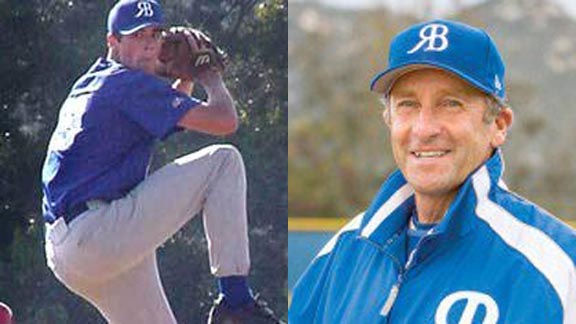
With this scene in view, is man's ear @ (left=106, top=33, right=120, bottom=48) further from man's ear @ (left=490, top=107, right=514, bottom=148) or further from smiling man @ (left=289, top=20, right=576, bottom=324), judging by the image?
man's ear @ (left=490, top=107, right=514, bottom=148)

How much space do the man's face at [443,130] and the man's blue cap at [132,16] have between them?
4.57 feet

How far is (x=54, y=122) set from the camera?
12.4 ft

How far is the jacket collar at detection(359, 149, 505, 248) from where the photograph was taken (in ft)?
8.10

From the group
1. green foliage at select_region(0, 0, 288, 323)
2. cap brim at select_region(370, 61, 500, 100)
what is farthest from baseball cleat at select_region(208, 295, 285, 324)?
cap brim at select_region(370, 61, 500, 100)

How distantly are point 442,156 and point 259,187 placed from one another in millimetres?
1504

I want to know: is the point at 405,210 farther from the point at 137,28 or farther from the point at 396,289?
the point at 137,28

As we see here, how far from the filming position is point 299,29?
34.4 ft

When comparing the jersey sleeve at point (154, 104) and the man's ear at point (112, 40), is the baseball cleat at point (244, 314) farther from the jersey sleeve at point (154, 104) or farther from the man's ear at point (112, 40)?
the man's ear at point (112, 40)

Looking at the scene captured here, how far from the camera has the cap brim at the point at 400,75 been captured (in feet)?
8.00

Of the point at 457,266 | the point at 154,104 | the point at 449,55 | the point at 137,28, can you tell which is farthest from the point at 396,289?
the point at 137,28

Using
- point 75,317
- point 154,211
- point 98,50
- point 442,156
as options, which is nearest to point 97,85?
point 98,50

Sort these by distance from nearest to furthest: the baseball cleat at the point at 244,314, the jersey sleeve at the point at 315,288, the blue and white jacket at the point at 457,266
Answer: the blue and white jacket at the point at 457,266 → the jersey sleeve at the point at 315,288 → the baseball cleat at the point at 244,314

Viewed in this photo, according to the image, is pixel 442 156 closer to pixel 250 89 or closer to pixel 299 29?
pixel 250 89

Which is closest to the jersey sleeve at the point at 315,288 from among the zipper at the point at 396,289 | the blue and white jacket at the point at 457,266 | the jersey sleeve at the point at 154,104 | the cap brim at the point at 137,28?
the blue and white jacket at the point at 457,266
